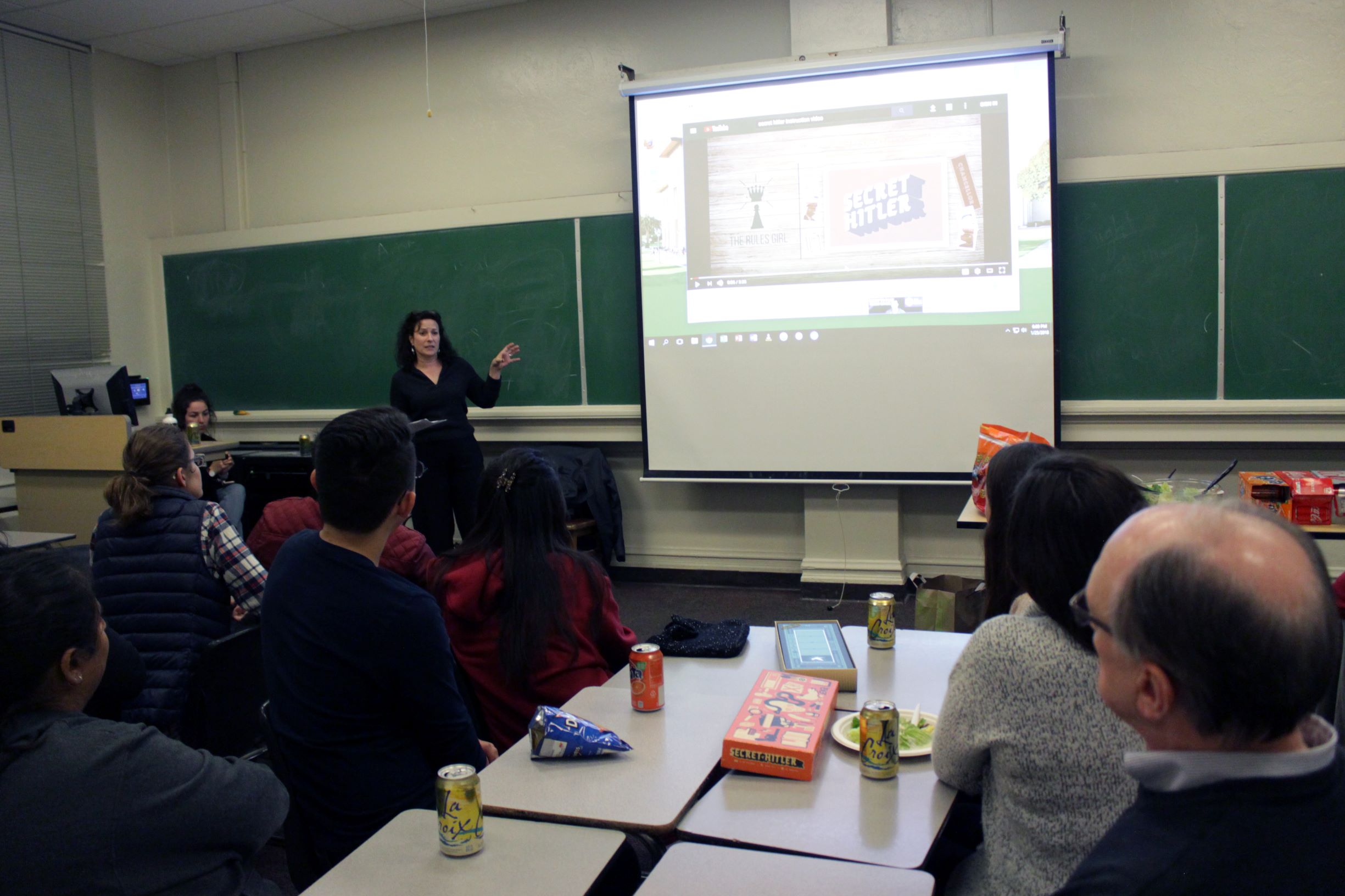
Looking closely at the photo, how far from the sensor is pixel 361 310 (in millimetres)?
5598

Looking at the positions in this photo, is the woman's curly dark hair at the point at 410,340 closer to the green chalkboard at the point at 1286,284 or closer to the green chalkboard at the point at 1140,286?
the green chalkboard at the point at 1140,286

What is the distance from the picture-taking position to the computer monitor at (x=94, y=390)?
499cm

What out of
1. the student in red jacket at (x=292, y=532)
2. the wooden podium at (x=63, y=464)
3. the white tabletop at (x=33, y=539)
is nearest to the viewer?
the student in red jacket at (x=292, y=532)

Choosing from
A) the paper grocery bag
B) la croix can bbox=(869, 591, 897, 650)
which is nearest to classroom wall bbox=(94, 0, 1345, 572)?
the paper grocery bag

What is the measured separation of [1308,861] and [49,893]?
136cm

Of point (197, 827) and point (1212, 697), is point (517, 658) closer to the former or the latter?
point (197, 827)

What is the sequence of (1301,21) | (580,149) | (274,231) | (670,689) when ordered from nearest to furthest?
(670,689)
(1301,21)
(580,149)
(274,231)

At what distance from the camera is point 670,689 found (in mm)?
1939

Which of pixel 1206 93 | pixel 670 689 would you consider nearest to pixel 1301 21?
pixel 1206 93

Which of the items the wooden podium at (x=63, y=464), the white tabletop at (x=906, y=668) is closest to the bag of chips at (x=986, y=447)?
the white tabletop at (x=906, y=668)

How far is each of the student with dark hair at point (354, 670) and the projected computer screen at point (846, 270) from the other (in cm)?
→ 311

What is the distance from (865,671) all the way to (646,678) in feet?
1.70

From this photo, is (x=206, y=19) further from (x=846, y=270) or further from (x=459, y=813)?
(x=459, y=813)

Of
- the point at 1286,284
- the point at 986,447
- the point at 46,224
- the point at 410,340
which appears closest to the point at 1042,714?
the point at 986,447
